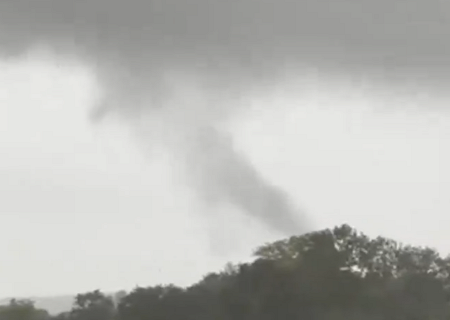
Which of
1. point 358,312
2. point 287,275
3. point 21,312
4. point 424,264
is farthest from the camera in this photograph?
point 424,264

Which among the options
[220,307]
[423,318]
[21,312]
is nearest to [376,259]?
[423,318]

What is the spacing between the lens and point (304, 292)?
73438 millimetres

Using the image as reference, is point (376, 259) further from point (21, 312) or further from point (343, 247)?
point (21, 312)

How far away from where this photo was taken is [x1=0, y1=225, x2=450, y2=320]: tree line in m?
73.8

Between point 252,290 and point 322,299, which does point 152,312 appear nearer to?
point 252,290

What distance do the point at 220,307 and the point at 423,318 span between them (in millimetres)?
20178

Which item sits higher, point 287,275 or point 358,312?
point 287,275

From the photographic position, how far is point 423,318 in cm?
8181

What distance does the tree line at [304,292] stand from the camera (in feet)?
242

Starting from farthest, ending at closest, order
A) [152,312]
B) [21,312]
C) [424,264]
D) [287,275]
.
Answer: [424,264]
[21,312]
[152,312]
[287,275]

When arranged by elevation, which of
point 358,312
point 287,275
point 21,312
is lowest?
point 358,312

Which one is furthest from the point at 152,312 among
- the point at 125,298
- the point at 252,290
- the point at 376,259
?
the point at 376,259

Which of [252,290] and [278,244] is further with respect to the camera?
[278,244]

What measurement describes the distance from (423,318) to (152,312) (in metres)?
29.0
